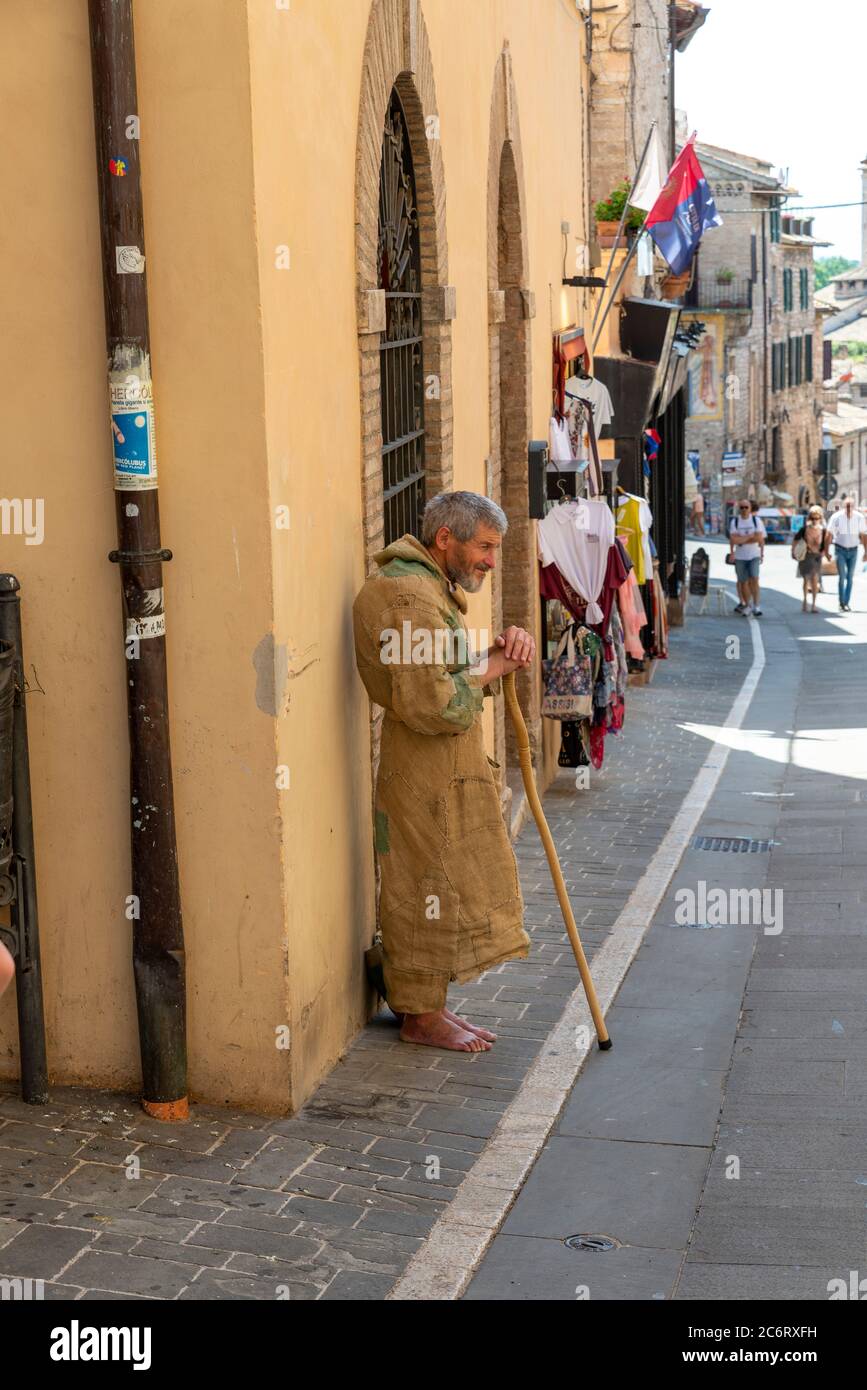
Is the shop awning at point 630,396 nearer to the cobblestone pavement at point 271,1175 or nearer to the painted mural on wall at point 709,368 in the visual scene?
the cobblestone pavement at point 271,1175

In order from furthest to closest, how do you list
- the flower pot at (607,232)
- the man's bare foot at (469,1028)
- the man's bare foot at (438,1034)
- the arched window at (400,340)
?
the flower pot at (607,232) → the arched window at (400,340) → the man's bare foot at (469,1028) → the man's bare foot at (438,1034)

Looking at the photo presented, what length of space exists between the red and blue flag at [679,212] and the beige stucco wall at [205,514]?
9.44 m

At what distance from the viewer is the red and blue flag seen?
1519 cm

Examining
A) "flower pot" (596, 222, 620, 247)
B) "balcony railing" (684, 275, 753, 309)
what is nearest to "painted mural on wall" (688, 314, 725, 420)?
"balcony railing" (684, 275, 753, 309)

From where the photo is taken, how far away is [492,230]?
32.4ft

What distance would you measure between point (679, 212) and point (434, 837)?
10.6 metres

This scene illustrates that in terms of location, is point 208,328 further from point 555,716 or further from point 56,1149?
point 555,716

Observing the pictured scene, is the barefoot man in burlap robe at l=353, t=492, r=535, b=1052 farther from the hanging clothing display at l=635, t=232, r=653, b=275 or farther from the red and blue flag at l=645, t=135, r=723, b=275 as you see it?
the hanging clothing display at l=635, t=232, r=653, b=275

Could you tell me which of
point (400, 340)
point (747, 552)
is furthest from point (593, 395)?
point (747, 552)

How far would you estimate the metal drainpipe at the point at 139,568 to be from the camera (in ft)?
17.1

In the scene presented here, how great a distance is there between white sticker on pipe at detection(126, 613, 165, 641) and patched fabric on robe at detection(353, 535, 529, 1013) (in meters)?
0.91

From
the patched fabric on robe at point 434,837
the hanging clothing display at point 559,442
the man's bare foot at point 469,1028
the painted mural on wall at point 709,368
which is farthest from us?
the painted mural on wall at point 709,368

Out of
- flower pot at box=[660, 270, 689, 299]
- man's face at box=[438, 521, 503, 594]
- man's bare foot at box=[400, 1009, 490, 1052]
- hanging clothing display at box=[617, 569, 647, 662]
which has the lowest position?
man's bare foot at box=[400, 1009, 490, 1052]

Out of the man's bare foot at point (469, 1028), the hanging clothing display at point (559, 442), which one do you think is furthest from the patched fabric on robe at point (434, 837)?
the hanging clothing display at point (559, 442)
